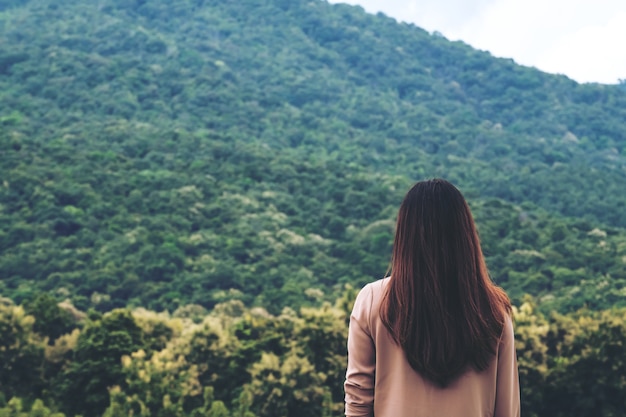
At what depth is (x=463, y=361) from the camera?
99.0 inches

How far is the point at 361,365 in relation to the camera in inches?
100

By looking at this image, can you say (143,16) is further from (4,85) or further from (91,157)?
(91,157)

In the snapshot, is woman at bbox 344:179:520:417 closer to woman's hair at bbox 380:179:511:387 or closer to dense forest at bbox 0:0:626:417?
woman's hair at bbox 380:179:511:387

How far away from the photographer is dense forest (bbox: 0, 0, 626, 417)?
18.3m

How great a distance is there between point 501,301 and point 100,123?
61.4 m

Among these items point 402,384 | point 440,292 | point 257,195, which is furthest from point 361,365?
point 257,195

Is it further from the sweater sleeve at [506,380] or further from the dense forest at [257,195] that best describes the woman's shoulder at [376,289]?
the dense forest at [257,195]

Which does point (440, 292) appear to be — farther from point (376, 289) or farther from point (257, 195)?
point (257, 195)

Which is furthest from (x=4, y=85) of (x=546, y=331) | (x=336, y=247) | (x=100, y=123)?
(x=546, y=331)

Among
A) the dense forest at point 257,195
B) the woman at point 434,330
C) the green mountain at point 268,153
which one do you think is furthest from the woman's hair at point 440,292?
the green mountain at point 268,153

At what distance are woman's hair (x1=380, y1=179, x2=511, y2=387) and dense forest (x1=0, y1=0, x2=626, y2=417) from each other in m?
13.6

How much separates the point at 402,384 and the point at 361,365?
12 centimetres

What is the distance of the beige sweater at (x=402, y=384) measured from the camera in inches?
98.6

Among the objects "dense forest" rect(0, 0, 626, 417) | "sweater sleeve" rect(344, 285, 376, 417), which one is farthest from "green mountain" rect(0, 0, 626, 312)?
"sweater sleeve" rect(344, 285, 376, 417)
